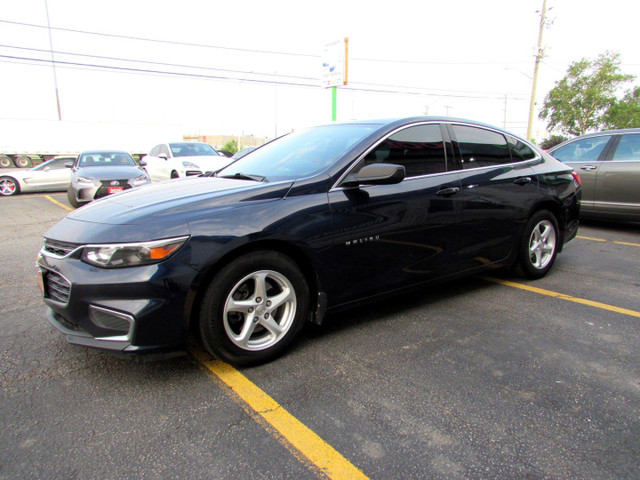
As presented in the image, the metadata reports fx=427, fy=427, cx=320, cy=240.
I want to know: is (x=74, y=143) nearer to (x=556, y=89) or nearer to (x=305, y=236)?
(x=305, y=236)

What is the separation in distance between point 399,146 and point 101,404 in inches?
106

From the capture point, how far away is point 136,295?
2311mm

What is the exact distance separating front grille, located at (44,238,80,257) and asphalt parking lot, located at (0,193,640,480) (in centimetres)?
76

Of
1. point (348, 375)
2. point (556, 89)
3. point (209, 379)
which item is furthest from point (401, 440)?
point (556, 89)

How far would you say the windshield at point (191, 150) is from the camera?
1224cm

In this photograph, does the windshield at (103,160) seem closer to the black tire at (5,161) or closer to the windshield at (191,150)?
the windshield at (191,150)

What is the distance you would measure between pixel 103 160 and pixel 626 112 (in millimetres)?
41189

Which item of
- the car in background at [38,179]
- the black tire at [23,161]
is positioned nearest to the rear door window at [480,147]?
the car in background at [38,179]

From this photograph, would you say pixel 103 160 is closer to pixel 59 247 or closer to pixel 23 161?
pixel 59 247

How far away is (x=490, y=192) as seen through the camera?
3881mm

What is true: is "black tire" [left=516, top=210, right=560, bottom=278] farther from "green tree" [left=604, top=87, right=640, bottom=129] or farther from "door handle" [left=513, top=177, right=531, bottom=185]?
"green tree" [left=604, top=87, right=640, bottom=129]

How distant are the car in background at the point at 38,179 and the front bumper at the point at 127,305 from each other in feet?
45.2

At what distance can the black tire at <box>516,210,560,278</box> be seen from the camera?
4336 millimetres

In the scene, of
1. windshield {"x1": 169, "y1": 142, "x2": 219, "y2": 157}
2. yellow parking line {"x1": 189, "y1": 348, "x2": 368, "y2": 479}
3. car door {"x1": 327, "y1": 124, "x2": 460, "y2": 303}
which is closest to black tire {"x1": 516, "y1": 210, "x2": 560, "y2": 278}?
car door {"x1": 327, "y1": 124, "x2": 460, "y2": 303}
